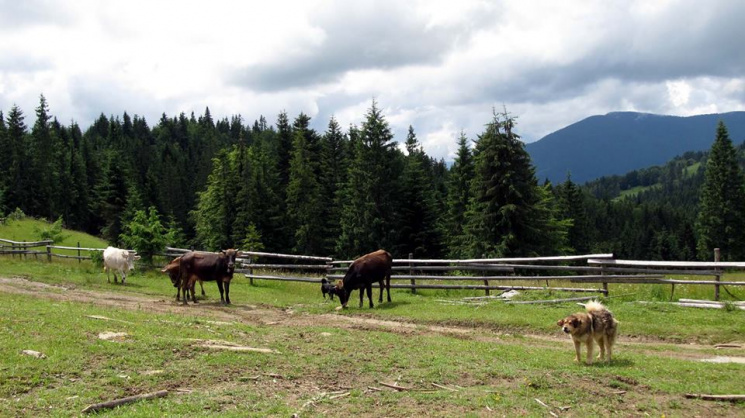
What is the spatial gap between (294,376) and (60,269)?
987 inches

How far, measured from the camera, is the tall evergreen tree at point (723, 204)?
5422 centimetres

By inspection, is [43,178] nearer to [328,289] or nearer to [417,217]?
[417,217]

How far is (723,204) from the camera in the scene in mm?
54969

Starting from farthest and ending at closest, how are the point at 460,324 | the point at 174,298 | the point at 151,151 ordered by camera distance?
the point at 151,151 → the point at 174,298 → the point at 460,324

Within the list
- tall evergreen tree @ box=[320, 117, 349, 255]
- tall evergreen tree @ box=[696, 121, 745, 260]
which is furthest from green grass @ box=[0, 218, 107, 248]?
tall evergreen tree @ box=[696, 121, 745, 260]

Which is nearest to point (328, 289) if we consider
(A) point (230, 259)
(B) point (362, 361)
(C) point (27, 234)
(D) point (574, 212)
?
(A) point (230, 259)

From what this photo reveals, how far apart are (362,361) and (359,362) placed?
115mm

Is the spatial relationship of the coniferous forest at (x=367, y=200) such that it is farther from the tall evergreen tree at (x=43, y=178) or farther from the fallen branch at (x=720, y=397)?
the fallen branch at (x=720, y=397)

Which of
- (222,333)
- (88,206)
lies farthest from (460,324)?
(88,206)

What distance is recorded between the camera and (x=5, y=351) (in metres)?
9.27

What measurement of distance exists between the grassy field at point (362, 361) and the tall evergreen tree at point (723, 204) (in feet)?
143

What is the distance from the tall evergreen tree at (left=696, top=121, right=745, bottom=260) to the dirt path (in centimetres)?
4978

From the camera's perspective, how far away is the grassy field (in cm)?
784

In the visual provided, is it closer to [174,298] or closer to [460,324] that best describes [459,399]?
[460,324]
